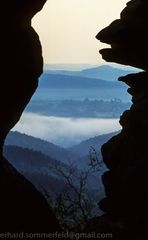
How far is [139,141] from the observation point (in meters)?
28.9

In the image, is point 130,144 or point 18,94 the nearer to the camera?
point 18,94

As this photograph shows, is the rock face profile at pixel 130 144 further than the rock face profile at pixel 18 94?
Yes

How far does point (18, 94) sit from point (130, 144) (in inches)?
325

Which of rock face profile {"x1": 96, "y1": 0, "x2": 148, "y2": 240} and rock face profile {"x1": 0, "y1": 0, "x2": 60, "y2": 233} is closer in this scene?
rock face profile {"x1": 0, "y1": 0, "x2": 60, "y2": 233}

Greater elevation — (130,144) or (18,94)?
(18,94)

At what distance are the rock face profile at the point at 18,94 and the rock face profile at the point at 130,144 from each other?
16.9 feet

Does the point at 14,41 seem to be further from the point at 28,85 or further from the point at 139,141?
the point at 139,141

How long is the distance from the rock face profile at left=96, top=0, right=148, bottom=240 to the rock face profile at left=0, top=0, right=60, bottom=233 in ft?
16.9

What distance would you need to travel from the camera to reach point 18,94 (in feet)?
92.8

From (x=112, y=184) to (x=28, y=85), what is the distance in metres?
9.11

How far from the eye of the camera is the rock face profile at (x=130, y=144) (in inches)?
1083

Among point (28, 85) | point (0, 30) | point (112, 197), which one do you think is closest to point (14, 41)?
point (0, 30)

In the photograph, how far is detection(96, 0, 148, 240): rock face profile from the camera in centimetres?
2750

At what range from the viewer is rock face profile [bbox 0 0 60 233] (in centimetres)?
2466
